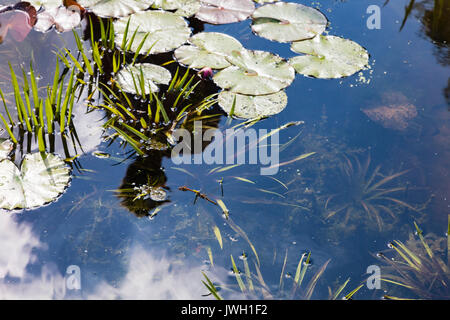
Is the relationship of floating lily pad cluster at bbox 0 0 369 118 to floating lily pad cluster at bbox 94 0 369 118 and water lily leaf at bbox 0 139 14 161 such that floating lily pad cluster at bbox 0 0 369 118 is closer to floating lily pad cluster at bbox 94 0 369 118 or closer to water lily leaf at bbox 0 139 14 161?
floating lily pad cluster at bbox 94 0 369 118

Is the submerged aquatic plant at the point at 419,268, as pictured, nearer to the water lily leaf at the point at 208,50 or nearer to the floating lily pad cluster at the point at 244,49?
the floating lily pad cluster at the point at 244,49

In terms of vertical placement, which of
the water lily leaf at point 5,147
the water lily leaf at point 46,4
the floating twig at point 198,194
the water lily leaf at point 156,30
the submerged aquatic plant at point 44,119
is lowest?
the floating twig at point 198,194

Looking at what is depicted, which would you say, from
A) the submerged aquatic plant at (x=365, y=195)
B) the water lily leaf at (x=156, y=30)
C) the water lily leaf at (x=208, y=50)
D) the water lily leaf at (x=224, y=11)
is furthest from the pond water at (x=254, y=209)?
the water lily leaf at (x=224, y=11)

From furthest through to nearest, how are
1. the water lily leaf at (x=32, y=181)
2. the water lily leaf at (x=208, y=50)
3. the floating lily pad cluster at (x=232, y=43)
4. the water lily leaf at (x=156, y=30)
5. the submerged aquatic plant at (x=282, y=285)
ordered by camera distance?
1. the water lily leaf at (x=156, y=30)
2. the water lily leaf at (x=208, y=50)
3. the floating lily pad cluster at (x=232, y=43)
4. the water lily leaf at (x=32, y=181)
5. the submerged aquatic plant at (x=282, y=285)

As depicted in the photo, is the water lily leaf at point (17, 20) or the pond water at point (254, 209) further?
the water lily leaf at point (17, 20)

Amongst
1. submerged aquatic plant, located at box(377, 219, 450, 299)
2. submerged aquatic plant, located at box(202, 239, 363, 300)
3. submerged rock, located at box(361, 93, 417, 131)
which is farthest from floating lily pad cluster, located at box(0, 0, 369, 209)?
submerged aquatic plant, located at box(377, 219, 450, 299)

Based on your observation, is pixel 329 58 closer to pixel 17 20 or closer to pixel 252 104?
pixel 252 104

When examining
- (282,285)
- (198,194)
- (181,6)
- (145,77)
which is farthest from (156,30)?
Answer: (282,285)
